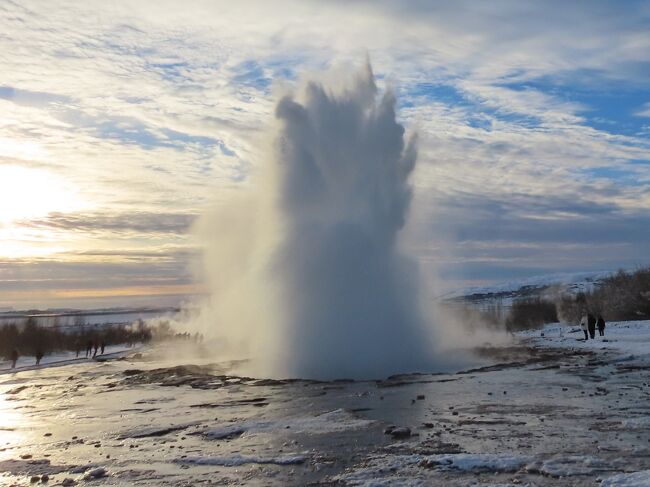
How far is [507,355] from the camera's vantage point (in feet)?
116

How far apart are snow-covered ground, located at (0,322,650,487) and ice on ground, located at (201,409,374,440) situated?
0.17 ft

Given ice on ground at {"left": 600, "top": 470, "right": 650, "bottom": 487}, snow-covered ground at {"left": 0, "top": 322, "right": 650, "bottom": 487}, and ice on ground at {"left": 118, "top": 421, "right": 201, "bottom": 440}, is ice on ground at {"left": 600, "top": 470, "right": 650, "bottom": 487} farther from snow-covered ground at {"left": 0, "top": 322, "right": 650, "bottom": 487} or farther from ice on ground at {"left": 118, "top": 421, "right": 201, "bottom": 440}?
ice on ground at {"left": 118, "top": 421, "right": 201, "bottom": 440}

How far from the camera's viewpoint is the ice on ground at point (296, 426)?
575 inches

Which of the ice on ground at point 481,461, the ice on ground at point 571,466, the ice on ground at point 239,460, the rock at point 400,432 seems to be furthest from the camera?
the rock at point 400,432

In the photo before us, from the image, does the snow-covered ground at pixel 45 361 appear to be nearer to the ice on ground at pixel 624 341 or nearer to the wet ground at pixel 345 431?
the wet ground at pixel 345 431

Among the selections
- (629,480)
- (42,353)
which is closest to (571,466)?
(629,480)

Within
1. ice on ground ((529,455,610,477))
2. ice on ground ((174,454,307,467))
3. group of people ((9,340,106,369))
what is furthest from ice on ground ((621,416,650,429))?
group of people ((9,340,106,369))

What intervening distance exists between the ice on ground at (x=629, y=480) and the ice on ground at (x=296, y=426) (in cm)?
642

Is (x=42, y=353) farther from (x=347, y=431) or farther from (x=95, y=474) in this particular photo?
(x=95, y=474)

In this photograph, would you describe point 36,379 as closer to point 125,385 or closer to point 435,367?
point 125,385

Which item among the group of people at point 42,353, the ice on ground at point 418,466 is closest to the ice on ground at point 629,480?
the ice on ground at point 418,466

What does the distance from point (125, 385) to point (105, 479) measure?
1793 centimetres

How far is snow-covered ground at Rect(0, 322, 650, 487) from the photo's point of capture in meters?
10.4

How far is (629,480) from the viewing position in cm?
914
